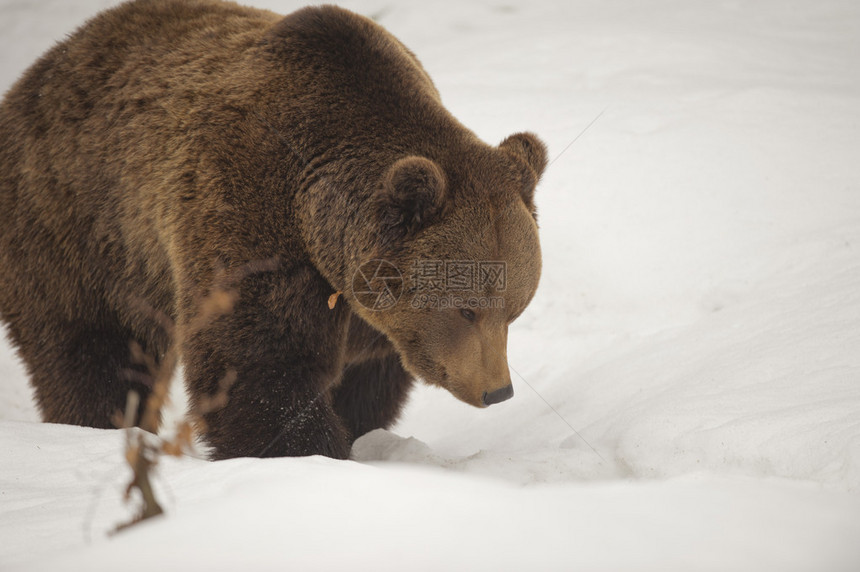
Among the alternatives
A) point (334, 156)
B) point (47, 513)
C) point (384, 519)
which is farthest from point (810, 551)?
point (334, 156)

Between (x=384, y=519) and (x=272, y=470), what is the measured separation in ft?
3.43

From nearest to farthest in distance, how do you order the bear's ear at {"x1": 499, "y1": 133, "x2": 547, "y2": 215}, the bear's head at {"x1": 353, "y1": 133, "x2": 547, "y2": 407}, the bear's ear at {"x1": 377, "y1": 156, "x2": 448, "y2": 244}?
the bear's ear at {"x1": 377, "y1": 156, "x2": 448, "y2": 244} < the bear's head at {"x1": 353, "y1": 133, "x2": 547, "y2": 407} < the bear's ear at {"x1": 499, "y1": 133, "x2": 547, "y2": 215}

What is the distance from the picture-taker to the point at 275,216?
→ 3.66m

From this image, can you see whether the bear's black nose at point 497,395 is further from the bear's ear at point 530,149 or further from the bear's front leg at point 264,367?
the bear's ear at point 530,149

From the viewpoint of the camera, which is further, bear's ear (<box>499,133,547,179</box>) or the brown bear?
bear's ear (<box>499,133,547,179</box>)

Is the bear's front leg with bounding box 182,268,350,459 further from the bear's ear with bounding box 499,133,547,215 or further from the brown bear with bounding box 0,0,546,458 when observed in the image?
the bear's ear with bounding box 499,133,547,215

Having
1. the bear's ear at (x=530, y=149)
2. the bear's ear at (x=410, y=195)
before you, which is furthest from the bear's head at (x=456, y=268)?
the bear's ear at (x=530, y=149)

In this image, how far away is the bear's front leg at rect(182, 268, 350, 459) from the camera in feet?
11.8

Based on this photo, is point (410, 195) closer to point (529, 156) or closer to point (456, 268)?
point (456, 268)

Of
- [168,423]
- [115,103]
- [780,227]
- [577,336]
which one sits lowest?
[168,423]

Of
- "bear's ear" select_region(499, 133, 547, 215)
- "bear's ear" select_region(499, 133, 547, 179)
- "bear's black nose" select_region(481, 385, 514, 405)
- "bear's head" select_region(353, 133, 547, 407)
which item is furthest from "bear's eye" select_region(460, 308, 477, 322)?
"bear's ear" select_region(499, 133, 547, 179)

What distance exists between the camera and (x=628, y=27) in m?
10.4

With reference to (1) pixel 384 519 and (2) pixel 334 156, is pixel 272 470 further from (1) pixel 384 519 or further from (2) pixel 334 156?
(2) pixel 334 156

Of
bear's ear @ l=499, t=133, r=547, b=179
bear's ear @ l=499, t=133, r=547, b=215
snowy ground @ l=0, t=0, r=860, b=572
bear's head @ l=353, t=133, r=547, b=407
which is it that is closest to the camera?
snowy ground @ l=0, t=0, r=860, b=572
